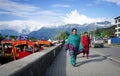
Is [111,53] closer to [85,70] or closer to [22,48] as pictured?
[22,48]

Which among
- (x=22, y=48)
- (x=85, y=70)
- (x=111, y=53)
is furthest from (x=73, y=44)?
(x=111, y=53)

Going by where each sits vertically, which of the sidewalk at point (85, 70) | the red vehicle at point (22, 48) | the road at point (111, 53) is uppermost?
the red vehicle at point (22, 48)

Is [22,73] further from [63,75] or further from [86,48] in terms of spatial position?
[86,48]

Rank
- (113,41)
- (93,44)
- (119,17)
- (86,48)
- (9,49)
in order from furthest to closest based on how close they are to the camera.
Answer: (119,17)
(113,41)
(93,44)
(9,49)
(86,48)

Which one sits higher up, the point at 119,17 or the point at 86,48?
the point at 119,17

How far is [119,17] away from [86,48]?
14744 centimetres

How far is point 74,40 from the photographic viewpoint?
1562 cm

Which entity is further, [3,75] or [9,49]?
[9,49]

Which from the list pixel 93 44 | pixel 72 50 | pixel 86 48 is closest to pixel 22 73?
pixel 72 50

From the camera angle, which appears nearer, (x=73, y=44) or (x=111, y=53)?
(x=73, y=44)

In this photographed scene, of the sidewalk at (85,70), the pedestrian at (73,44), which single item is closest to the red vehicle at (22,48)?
the sidewalk at (85,70)

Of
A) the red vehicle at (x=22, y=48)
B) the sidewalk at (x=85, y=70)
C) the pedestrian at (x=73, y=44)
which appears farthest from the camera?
the red vehicle at (x=22, y=48)

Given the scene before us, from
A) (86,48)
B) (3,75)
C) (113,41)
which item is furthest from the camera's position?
(113,41)

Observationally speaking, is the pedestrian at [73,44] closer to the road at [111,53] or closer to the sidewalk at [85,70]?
the sidewalk at [85,70]
